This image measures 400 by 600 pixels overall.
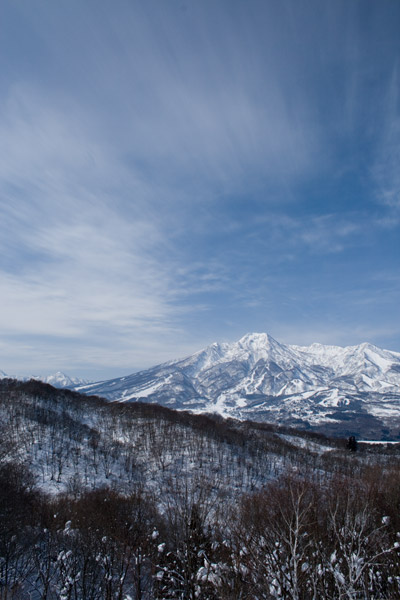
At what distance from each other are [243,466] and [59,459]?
57.7 metres

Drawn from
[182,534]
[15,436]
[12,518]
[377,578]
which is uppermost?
[182,534]

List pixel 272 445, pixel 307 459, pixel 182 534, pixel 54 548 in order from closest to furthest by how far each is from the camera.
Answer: pixel 182 534 < pixel 54 548 < pixel 307 459 < pixel 272 445

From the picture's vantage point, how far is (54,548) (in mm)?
24297

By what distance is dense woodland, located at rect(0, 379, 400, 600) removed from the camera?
49.4 feet

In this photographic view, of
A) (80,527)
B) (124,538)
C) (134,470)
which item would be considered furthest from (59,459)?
(124,538)

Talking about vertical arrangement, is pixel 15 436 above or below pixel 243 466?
above

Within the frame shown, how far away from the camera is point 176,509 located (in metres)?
17.0

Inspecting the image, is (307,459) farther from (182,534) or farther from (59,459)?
(182,534)

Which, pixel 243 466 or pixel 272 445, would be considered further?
pixel 272 445

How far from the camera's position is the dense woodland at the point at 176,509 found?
49.4 ft

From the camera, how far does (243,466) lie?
351ft

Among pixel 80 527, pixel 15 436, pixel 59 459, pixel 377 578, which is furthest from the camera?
pixel 15 436

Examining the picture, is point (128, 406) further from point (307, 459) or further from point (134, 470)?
point (307, 459)

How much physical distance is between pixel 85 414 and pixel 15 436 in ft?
151
